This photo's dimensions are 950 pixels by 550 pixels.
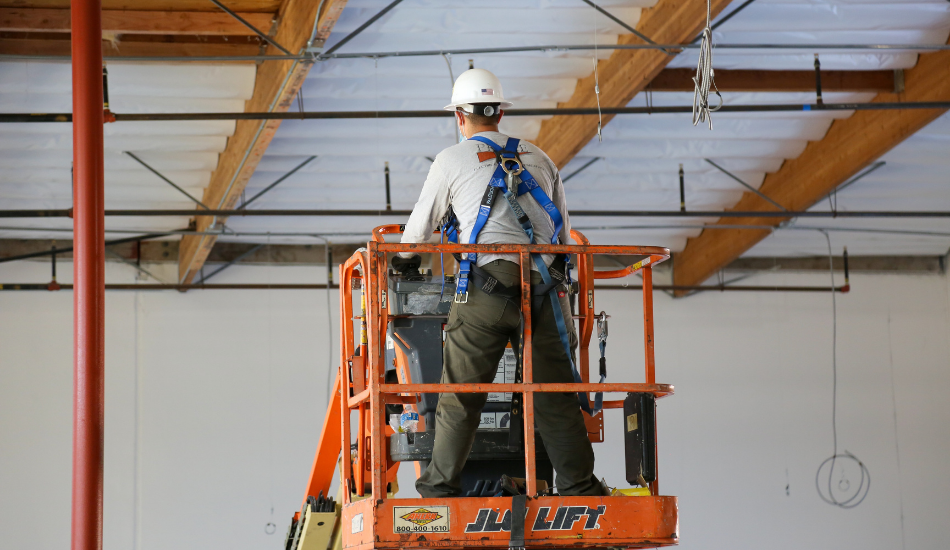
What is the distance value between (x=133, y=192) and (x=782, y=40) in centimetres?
1010

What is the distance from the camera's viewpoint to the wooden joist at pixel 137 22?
10797 millimetres

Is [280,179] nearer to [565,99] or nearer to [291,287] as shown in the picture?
[291,287]

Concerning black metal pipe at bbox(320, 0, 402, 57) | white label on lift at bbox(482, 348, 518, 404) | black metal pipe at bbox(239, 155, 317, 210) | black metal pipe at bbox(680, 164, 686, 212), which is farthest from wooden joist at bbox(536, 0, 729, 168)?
white label on lift at bbox(482, 348, 518, 404)

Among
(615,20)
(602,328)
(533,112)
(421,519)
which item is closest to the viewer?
(421,519)

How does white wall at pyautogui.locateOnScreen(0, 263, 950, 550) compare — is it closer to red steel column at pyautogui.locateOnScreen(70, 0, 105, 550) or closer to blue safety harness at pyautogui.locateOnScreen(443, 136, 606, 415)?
red steel column at pyautogui.locateOnScreen(70, 0, 105, 550)

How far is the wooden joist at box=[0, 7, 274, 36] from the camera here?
10.8 metres

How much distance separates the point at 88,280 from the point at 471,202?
4.06m

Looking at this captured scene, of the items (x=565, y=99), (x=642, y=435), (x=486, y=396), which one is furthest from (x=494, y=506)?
(x=565, y=99)

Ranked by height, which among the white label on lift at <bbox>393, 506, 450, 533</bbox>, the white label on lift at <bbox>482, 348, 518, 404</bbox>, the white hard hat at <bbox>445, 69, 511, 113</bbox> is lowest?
the white label on lift at <bbox>393, 506, 450, 533</bbox>

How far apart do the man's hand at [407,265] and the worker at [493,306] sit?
0.51 meters

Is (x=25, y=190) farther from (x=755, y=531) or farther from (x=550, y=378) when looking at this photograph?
(x=755, y=531)

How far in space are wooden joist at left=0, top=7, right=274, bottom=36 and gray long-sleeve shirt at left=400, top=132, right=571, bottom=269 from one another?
21.6 feet

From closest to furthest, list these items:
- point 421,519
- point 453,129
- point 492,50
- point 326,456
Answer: point 421,519, point 326,456, point 492,50, point 453,129

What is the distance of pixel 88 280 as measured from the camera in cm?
802
